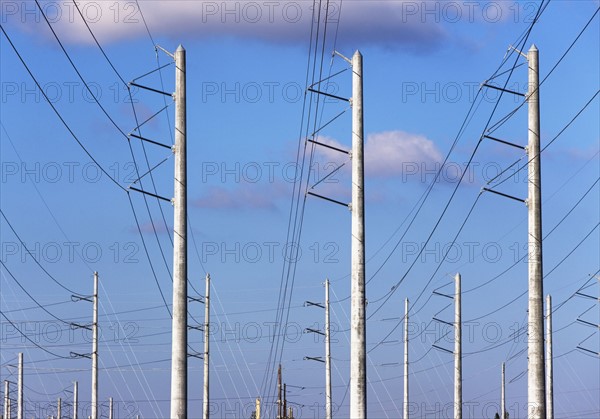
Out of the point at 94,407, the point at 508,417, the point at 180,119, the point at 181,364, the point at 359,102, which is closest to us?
the point at 181,364

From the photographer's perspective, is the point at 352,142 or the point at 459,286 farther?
the point at 459,286

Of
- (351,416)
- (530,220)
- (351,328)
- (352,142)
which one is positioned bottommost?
(351,416)

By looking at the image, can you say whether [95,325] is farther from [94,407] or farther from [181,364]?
[181,364]

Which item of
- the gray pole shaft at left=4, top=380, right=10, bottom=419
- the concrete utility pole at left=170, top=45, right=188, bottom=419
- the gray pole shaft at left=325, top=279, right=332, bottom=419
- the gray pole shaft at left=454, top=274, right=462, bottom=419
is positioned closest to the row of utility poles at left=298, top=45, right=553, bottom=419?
the concrete utility pole at left=170, top=45, right=188, bottom=419

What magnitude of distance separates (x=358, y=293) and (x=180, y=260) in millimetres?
4494

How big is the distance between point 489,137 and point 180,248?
30.3 feet

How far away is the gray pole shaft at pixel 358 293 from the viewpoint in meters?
31.0

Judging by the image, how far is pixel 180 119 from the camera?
31188 mm

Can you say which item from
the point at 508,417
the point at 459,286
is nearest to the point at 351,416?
the point at 459,286

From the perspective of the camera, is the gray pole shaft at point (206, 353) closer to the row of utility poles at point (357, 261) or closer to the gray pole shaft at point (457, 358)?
the gray pole shaft at point (457, 358)

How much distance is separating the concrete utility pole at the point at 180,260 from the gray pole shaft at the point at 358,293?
14.0 feet

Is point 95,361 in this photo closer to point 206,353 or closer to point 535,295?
point 206,353

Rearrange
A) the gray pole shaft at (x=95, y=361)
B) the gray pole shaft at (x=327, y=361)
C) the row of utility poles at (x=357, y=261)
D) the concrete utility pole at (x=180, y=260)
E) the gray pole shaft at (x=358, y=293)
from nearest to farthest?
the concrete utility pole at (x=180, y=260)
the row of utility poles at (x=357, y=261)
the gray pole shaft at (x=358, y=293)
the gray pole shaft at (x=95, y=361)
the gray pole shaft at (x=327, y=361)

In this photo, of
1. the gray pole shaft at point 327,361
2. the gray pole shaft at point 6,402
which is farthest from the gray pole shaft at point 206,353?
the gray pole shaft at point 6,402
